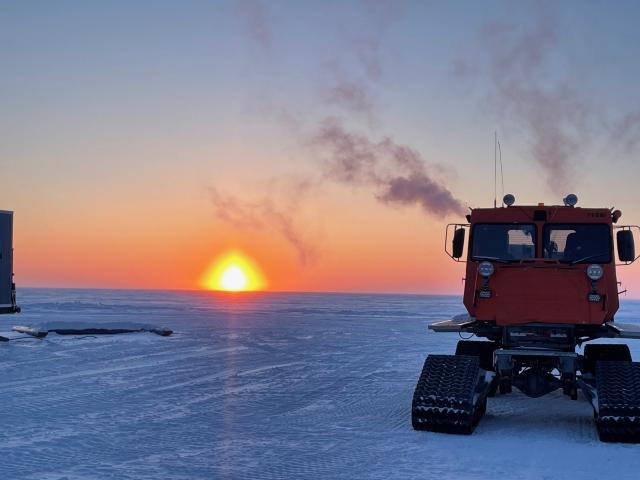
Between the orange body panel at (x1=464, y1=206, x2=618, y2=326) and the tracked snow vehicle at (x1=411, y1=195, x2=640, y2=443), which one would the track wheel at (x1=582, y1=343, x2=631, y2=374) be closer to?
the tracked snow vehicle at (x1=411, y1=195, x2=640, y2=443)

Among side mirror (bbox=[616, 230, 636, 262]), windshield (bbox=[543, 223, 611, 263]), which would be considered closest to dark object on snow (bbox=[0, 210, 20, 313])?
windshield (bbox=[543, 223, 611, 263])

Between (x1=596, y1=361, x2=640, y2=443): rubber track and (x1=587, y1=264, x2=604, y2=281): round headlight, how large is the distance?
141 centimetres

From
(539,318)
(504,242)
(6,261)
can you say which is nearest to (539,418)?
(539,318)

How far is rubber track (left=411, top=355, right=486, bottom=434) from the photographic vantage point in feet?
29.2

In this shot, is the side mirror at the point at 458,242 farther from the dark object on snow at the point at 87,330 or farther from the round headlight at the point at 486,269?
the dark object on snow at the point at 87,330

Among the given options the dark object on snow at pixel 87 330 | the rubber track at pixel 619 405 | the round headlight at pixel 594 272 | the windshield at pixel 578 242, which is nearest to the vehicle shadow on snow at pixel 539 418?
the rubber track at pixel 619 405

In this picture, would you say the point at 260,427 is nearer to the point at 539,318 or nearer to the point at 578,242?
the point at 539,318

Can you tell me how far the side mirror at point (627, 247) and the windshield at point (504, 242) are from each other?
1.24 metres

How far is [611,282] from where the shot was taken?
414 inches

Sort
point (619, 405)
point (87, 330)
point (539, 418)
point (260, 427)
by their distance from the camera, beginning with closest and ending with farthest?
point (619, 405), point (260, 427), point (539, 418), point (87, 330)

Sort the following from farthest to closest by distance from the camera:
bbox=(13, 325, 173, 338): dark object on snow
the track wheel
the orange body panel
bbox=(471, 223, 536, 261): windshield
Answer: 1. bbox=(13, 325, 173, 338): dark object on snow
2. the track wheel
3. bbox=(471, 223, 536, 261): windshield
4. the orange body panel

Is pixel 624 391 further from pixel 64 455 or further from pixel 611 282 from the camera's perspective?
pixel 64 455

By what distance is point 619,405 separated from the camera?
8555mm

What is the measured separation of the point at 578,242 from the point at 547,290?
3.60ft
